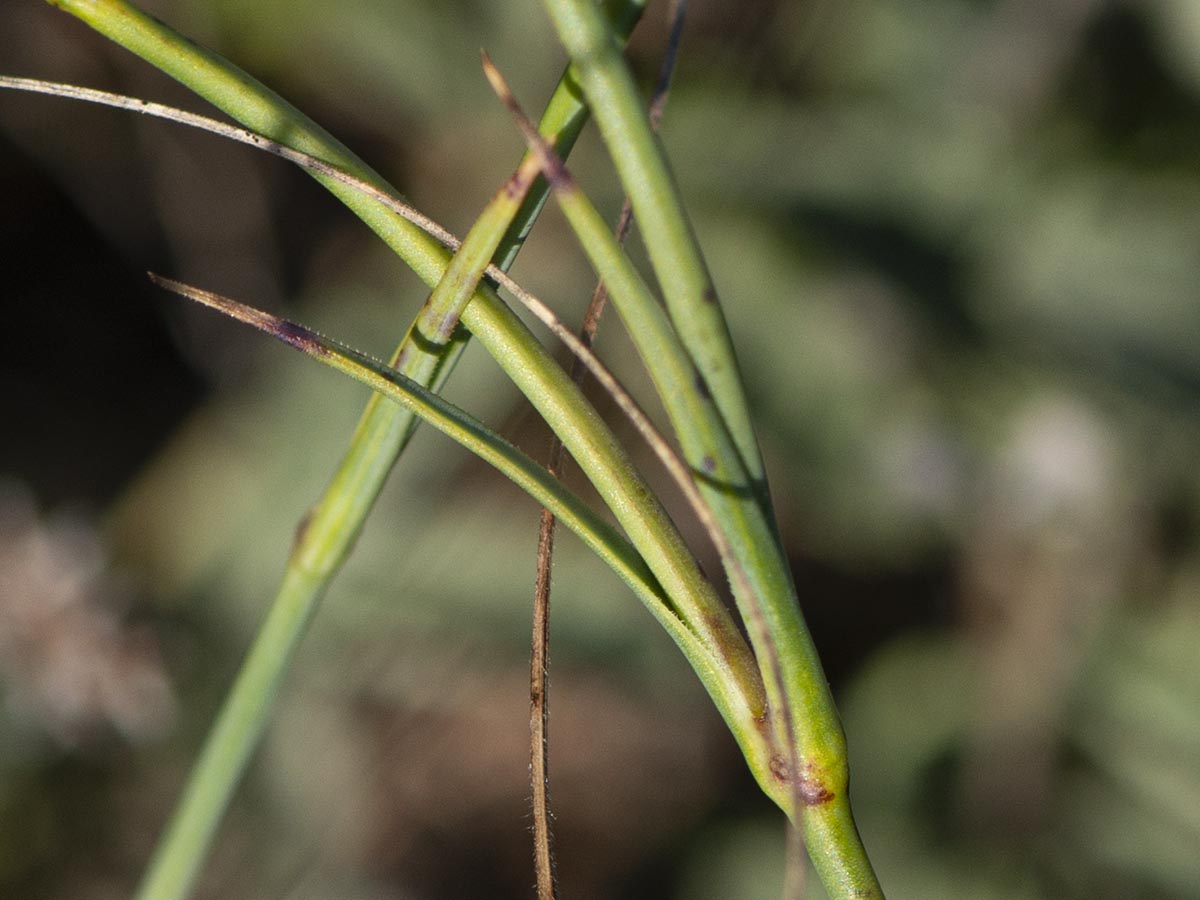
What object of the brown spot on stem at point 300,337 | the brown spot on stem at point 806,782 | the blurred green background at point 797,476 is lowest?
the brown spot on stem at point 806,782

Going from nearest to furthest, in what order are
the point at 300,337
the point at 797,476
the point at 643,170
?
the point at 643,170 < the point at 300,337 < the point at 797,476

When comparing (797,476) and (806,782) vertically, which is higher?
(797,476)

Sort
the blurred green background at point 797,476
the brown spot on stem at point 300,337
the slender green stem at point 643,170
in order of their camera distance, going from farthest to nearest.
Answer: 1. the blurred green background at point 797,476
2. the brown spot on stem at point 300,337
3. the slender green stem at point 643,170

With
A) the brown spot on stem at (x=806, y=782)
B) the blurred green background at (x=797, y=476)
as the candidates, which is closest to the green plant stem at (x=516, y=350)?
the brown spot on stem at (x=806, y=782)

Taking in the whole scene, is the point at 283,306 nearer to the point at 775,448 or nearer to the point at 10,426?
the point at 10,426

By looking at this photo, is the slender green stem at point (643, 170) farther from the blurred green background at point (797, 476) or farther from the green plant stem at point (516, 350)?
the blurred green background at point (797, 476)

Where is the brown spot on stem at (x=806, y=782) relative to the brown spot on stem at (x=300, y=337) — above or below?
below

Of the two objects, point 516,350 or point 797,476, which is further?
point 797,476

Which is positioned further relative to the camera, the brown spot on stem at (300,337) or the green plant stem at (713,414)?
the brown spot on stem at (300,337)

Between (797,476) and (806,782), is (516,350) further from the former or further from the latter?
(797,476)

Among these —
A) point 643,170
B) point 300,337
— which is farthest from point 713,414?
point 300,337
